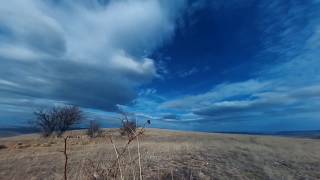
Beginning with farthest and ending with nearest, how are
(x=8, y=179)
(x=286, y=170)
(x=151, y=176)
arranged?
1. (x=286, y=170)
2. (x=8, y=179)
3. (x=151, y=176)

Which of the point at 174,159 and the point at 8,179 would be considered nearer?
the point at 8,179

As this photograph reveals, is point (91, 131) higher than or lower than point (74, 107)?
lower

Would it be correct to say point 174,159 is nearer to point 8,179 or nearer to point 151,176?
point 151,176

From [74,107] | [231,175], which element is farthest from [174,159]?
[74,107]

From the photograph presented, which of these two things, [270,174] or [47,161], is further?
[47,161]

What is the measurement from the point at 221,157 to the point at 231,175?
4.62 meters

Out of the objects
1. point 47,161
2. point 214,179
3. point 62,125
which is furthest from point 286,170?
point 62,125

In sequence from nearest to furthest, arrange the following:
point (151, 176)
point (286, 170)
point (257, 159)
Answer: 1. point (151, 176)
2. point (286, 170)
3. point (257, 159)

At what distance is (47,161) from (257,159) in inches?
481

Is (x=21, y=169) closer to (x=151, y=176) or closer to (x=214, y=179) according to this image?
(x=151, y=176)

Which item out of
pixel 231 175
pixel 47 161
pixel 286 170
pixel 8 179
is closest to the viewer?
pixel 8 179

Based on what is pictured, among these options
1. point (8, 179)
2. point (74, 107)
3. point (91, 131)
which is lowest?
point (8, 179)

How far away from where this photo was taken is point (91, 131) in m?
51.0

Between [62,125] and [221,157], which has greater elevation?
[62,125]
